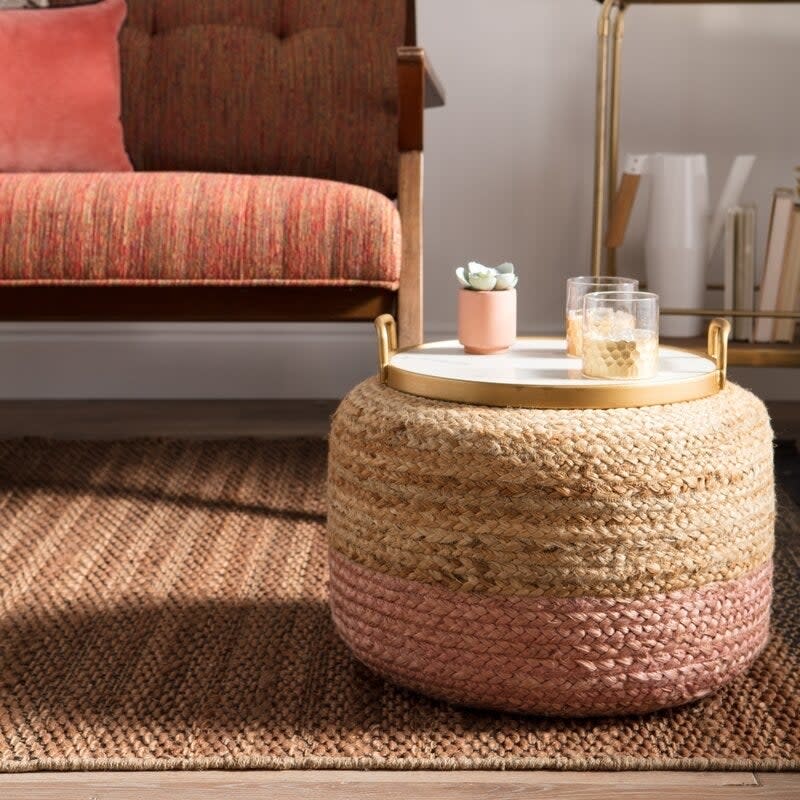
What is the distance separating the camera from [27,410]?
7.84 ft

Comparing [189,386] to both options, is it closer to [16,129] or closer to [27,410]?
[27,410]

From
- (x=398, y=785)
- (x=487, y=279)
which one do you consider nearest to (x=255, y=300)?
(x=487, y=279)

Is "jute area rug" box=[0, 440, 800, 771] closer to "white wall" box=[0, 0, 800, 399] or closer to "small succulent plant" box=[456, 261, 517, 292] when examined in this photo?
"small succulent plant" box=[456, 261, 517, 292]

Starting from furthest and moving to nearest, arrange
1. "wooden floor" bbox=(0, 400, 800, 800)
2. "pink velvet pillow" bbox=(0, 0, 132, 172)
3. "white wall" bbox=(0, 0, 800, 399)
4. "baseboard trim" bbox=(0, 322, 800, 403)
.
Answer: "baseboard trim" bbox=(0, 322, 800, 403), "white wall" bbox=(0, 0, 800, 399), "pink velvet pillow" bbox=(0, 0, 132, 172), "wooden floor" bbox=(0, 400, 800, 800)

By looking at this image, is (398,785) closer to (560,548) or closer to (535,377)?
(560,548)

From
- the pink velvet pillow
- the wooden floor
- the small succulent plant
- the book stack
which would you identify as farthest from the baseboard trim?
the wooden floor

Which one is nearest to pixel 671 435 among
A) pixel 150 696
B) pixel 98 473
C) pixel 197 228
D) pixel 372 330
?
pixel 150 696

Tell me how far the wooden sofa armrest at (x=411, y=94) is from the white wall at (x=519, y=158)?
80cm

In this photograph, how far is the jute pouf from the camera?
98 cm

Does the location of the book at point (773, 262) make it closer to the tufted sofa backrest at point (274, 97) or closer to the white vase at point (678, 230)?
the white vase at point (678, 230)

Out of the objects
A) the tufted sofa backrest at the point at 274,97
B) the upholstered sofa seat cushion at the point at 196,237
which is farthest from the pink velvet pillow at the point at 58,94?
the upholstered sofa seat cushion at the point at 196,237

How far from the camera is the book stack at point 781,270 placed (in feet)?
6.75

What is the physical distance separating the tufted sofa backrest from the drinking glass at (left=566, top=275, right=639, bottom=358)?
0.93 metres

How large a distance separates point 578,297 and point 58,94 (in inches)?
44.6
